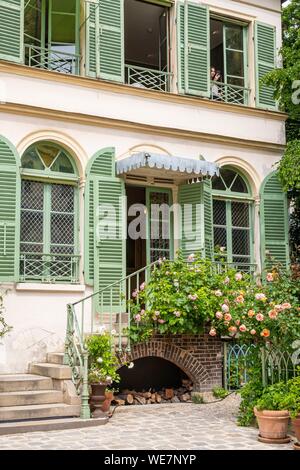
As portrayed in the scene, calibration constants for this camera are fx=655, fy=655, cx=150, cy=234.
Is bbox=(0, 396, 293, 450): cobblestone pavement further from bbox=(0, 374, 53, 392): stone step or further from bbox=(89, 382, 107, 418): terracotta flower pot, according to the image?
bbox=(0, 374, 53, 392): stone step

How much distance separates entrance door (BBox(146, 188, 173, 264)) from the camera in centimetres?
1163

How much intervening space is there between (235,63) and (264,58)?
2.01 ft

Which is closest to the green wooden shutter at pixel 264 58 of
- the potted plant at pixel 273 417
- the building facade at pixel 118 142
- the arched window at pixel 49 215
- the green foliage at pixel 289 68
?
the building facade at pixel 118 142

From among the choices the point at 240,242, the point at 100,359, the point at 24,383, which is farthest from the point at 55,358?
the point at 240,242

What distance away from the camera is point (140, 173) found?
37.3ft

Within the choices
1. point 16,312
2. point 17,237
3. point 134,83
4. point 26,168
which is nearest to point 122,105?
point 134,83

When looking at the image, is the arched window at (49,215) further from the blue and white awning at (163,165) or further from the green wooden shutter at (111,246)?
the blue and white awning at (163,165)

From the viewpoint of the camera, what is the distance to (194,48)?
12242 mm

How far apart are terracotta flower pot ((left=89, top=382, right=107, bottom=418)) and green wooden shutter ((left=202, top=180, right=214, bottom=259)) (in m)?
3.55

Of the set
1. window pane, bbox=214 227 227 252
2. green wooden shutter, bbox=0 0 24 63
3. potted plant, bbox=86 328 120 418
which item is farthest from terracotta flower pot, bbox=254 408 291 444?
green wooden shutter, bbox=0 0 24 63

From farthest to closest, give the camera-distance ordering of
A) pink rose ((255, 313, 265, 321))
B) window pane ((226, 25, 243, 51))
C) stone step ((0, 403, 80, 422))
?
1. window pane ((226, 25, 243, 51))
2. stone step ((0, 403, 80, 422))
3. pink rose ((255, 313, 265, 321))

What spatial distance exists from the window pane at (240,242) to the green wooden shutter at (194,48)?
8.77 ft
